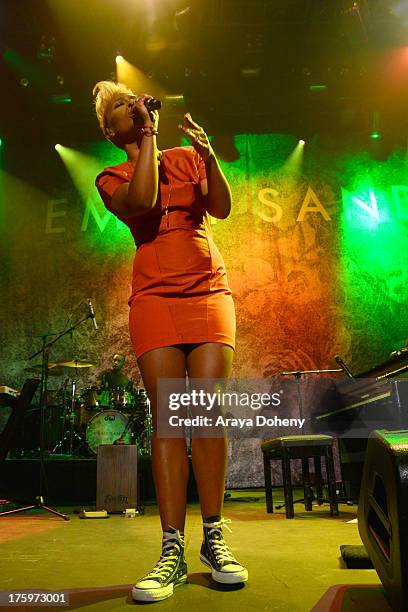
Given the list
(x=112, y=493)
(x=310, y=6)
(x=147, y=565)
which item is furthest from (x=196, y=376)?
(x=310, y=6)

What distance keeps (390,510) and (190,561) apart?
1.22 meters

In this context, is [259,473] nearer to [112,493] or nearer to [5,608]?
[112,493]

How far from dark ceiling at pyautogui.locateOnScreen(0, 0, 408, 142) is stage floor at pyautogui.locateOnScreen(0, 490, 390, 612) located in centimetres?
541

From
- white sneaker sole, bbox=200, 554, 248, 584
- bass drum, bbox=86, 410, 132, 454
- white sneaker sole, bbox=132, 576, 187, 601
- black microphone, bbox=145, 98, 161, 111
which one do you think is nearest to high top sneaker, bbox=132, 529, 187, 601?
white sneaker sole, bbox=132, 576, 187, 601

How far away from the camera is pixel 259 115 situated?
8109mm

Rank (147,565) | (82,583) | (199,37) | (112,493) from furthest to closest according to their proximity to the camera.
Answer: (199,37)
(112,493)
(147,565)
(82,583)

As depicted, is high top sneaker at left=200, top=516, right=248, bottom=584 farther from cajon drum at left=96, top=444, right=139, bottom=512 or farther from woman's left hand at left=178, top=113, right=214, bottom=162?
cajon drum at left=96, top=444, right=139, bottom=512

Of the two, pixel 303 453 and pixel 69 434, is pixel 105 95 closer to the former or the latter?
pixel 303 453

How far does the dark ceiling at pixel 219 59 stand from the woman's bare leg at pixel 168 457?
5.43 meters

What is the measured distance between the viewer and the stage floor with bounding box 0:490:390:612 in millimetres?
1495

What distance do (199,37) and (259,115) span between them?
1.89 m

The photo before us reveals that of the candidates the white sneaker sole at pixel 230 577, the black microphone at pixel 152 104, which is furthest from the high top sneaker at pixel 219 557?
the black microphone at pixel 152 104

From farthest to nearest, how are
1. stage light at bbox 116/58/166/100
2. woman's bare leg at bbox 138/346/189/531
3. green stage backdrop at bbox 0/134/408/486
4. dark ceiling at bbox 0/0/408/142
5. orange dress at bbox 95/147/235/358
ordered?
green stage backdrop at bbox 0/134/408/486
stage light at bbox 116/58/166/100
dark ceiling at bbox 0/0/408/142
orange dress at bbox 95/147/235/358
woman's bare leg at bbox 138/346/189/531

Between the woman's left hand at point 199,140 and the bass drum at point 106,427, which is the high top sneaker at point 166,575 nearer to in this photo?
the woman's left hand at point 199,140
